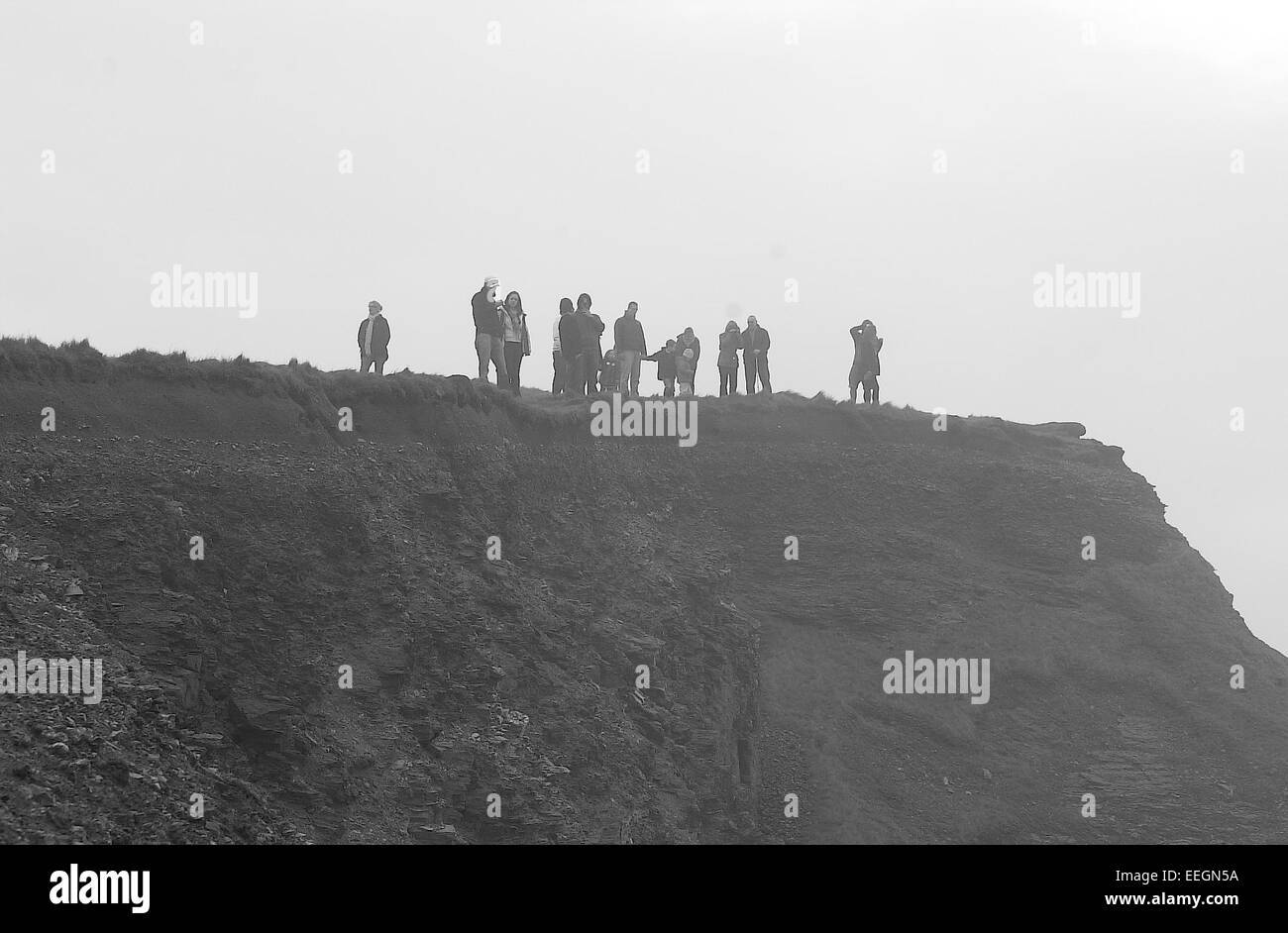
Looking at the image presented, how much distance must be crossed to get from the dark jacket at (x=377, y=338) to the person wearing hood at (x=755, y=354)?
31.2 ft

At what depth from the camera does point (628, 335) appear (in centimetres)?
3027

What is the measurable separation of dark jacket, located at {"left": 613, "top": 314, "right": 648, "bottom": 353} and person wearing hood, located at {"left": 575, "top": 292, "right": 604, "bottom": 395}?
43cm

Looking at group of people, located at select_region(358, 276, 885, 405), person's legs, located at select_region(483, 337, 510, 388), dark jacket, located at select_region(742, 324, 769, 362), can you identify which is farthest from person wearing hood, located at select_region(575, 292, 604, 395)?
dark jacket, located at select_region(742, 324, 769, 362)

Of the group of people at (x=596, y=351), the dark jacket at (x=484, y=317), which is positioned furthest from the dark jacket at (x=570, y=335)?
the dark jacket at (x=484, y=317)

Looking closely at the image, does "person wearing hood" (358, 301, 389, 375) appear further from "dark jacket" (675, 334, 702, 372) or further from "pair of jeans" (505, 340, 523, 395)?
"dark jacket" (675, 334, 702, 372)

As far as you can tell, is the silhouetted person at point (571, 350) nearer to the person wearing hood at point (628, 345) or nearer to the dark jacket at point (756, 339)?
the person wearing hood at point (628, 345)

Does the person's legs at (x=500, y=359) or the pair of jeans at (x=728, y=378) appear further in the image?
the pair of jeans at (x=728, y=378)

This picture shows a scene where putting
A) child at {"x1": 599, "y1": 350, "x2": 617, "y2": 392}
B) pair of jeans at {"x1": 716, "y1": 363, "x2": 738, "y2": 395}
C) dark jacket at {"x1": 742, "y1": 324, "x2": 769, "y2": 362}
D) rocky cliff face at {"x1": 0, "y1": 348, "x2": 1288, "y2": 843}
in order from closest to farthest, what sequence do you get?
rocky cliff face at {"x1": 0, "y1": 348, "x2": 1288, "y2": 843}, child at {"x1": 599, "y1": 350, "x2": 617, "y2": 392}, dark jacket at {"x1": 742, "y1": 324, "x2": 769, "y2": 362}, pair of jeans at {"x1": 716, "y1": 363, "x2": 738, "y2": 395}

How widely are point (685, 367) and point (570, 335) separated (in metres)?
4.75

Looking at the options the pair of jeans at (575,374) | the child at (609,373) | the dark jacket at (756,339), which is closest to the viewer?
the pair of jeans at (575,374)

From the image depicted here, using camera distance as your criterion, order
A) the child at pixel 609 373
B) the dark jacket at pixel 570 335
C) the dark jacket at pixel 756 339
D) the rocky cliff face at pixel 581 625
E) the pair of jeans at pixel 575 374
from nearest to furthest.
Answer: the rocky cliff face at pixel 581 625 → the dark jacket at pixel 570 335 → the pair of jeans at pixel 575 374 → the child at pixel 609 373 → the dark jacket at pixel 756 339

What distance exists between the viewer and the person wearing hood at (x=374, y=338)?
26969 mm

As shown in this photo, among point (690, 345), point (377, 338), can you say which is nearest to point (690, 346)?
point (690, 345)

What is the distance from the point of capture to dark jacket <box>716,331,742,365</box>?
33406mm
